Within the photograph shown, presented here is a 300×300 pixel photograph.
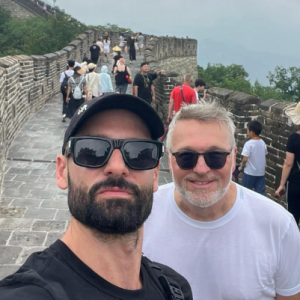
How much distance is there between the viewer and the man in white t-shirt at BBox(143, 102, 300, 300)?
7.20ft

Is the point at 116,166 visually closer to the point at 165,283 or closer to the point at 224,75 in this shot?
the point at 165,283

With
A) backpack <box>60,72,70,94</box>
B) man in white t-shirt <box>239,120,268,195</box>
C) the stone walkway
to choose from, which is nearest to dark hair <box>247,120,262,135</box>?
man in white t-shirt <box>239,120,268,195</box>

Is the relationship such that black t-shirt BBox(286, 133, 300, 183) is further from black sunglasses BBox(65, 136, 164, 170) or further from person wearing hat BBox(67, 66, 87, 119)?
person wearing hat BBox(67, 66, 87, 119)

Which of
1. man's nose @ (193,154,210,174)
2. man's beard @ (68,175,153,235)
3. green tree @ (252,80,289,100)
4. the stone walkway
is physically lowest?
green tree @ (252,80,289,100)

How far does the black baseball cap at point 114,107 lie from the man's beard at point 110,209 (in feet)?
0.68

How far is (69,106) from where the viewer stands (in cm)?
1108

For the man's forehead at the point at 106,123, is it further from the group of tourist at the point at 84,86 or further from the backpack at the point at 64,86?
the backpack at the point at 64,86

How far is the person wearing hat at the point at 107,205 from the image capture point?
130cm

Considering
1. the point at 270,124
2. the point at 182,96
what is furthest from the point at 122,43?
the point at 270,124

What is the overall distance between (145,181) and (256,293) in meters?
1.04

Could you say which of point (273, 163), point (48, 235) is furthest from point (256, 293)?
point (273, 163)

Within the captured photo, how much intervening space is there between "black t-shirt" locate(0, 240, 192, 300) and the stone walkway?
10.7 feet

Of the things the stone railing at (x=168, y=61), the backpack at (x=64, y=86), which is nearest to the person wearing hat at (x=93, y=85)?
the backpack at (x=64, y=86)

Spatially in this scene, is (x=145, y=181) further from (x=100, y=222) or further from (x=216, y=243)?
(x=216, y=243)
